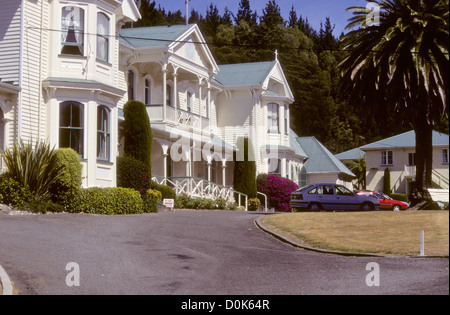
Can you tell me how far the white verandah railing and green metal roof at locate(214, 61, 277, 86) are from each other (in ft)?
29.6

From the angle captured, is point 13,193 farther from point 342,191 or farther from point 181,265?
point 342,191

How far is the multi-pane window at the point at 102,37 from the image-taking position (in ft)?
79.0

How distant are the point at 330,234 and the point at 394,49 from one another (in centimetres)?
360

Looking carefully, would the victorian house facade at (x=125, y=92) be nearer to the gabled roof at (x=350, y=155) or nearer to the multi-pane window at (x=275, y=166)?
the multi-pane window at (x=275, y=166)

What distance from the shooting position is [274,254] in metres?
11.3

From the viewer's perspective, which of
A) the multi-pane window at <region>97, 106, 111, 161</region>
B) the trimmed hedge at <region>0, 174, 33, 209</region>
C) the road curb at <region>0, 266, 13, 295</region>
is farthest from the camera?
the multi-pane window at <region>97, 106, 111, 161</region>

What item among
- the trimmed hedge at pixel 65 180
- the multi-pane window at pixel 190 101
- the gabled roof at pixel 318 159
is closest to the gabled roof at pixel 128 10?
the trimmed hedge at pixel 65 180

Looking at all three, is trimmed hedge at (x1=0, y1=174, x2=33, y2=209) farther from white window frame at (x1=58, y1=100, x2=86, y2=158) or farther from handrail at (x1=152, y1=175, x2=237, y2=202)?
handrail at (x1=152, y1=175, x2=237, y2=202)

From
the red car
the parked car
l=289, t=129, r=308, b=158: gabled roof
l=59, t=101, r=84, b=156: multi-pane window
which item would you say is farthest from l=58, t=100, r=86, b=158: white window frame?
l=289, t=129, r=308, b=158: gabled roof

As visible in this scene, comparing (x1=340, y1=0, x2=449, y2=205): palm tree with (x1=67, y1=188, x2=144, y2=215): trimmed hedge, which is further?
(x1=67, y1=188, x2=144, y2=215): trimmed hedge

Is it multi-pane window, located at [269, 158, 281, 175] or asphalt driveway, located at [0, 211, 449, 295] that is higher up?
multi-pane window, located at [269, 158, 281, 175]

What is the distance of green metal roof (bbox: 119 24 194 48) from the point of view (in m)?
30.3

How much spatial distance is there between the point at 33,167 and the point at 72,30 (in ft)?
21.2

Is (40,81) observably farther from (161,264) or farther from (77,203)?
(161,264)
